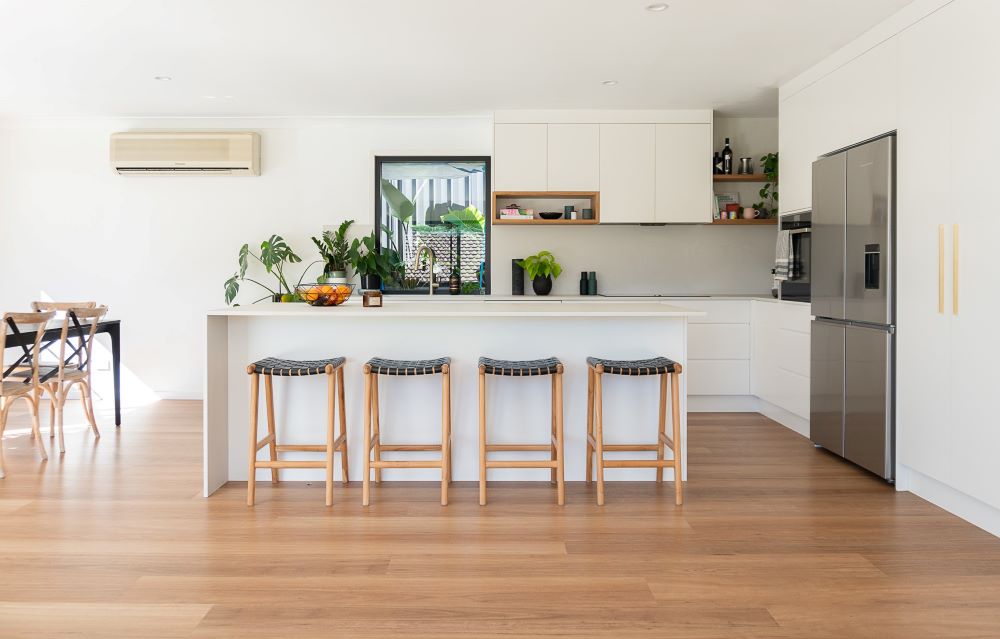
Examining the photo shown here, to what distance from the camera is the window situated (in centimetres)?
629

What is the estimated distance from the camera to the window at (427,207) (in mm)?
6289

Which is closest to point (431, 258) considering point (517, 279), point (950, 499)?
point (517, 279)

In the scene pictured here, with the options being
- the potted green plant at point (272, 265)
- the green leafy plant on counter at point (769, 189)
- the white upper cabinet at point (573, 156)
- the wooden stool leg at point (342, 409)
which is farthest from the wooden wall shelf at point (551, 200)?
the wooden stool leg at point (342, 409)

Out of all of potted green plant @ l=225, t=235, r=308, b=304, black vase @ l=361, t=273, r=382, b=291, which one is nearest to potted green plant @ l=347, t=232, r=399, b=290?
black vase @ l=361, t=273, r=382, b=291

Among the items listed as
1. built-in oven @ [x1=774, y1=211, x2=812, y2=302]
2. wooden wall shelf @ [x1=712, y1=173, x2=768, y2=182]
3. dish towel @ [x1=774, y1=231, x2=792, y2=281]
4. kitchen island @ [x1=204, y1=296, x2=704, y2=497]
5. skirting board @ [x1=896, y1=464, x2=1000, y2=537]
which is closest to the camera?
skirting board @ [x1=896, y1=464, x2=1000, y2=537]

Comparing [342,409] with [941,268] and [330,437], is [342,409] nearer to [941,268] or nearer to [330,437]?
[330,437]

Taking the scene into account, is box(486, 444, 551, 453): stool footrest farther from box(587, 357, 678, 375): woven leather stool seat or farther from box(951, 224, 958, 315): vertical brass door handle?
box(951, 224, 958, 315): vertical brass door handle

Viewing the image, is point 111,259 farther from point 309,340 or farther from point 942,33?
point 942,33

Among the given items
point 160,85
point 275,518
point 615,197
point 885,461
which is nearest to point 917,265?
point 885,461

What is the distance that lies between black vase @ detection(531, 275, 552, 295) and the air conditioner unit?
9.02ft

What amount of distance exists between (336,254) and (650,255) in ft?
9.36

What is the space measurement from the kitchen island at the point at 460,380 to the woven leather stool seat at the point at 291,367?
0.21m

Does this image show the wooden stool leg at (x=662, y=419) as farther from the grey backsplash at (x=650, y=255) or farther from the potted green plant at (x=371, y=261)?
the potted green plant at (x=371, y=261)

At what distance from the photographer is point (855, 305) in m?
3.86
